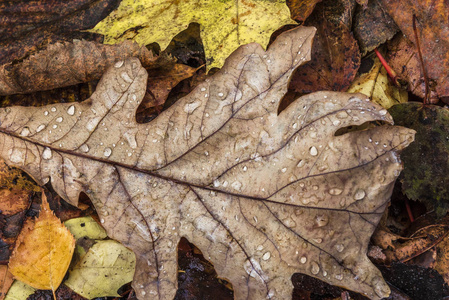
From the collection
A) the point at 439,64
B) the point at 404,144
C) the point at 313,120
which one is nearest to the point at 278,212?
the point at 313,120

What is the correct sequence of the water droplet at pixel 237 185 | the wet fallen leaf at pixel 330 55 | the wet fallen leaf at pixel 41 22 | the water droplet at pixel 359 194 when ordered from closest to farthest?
the water droplet at pixel 359 194 < the water droplet at pixel 237 185 < the wet fallen leaf at pixel 330 55 < the wet fallen leaf at pixel 41 22

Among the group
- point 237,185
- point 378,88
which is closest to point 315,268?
point 237,185

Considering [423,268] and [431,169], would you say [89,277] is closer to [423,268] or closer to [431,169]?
[423,268]

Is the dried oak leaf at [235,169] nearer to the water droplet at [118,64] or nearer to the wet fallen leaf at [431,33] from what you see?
the water droplet at [118,64]

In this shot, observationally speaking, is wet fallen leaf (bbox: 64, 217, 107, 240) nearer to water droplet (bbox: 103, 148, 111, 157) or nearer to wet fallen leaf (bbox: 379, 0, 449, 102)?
water droplet (bbox: 103, 148, 111, 157)

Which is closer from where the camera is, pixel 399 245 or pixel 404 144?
pixel 404 144

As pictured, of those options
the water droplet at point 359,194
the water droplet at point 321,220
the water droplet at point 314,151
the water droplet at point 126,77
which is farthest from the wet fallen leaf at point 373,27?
the water droplet at point 126,77

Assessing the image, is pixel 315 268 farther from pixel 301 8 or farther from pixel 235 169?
pixel 301 8
